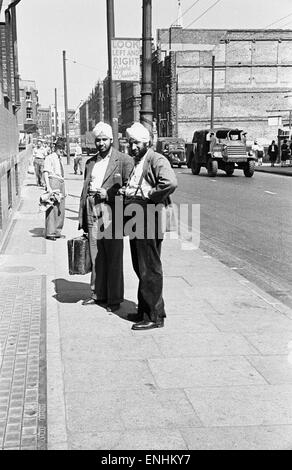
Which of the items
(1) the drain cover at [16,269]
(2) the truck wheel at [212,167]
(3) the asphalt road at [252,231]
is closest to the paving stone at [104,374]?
(3) the asphalt road at [252,231]

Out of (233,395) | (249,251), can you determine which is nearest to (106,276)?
(233,395)

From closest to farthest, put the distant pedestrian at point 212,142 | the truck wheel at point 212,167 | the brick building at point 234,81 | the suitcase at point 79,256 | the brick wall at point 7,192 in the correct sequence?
the suitcase at point 79,256 < the brick wall at point 7,192 < the truck wheel at point 212,167 < the distant pedestrian at point 212,142 < the brick building at point 234,81

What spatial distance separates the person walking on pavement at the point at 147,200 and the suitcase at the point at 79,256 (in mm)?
740

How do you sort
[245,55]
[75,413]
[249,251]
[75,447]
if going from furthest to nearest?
[245,55] → [249,251] → [75,413] → [75,447]

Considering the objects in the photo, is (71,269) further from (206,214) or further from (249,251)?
(206,214)

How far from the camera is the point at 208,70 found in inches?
2330

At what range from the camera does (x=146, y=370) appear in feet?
14.7

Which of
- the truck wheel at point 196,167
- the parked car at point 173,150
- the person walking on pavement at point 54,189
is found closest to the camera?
the person walking on pavement at point 54,189

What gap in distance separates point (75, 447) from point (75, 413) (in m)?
0.43

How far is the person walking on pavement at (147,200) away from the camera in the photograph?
16.9 feet

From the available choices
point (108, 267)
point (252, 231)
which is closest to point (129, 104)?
point (252, 231)

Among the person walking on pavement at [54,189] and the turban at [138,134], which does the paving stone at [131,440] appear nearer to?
the turban at [138,134]

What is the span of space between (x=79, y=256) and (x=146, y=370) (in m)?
2.01

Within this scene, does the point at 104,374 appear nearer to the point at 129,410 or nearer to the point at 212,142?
the point at 129,410
